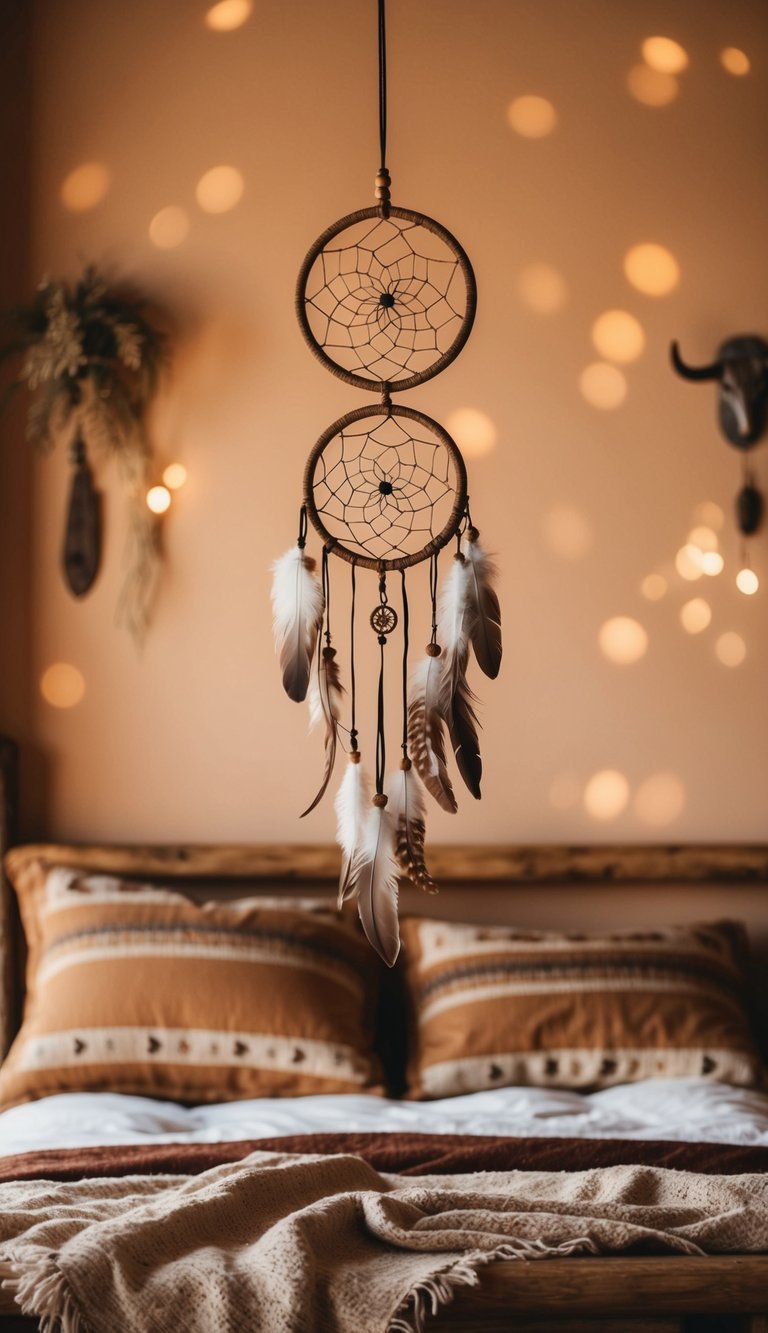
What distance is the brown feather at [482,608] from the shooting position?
1.56m

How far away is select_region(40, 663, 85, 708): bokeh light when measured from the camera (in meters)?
2.87

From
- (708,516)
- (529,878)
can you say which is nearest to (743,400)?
(708,516)

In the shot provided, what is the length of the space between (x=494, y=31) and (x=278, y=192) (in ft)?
2.12

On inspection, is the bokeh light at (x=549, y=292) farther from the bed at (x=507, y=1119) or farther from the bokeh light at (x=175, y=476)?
the bed at (x=507, y=1119)

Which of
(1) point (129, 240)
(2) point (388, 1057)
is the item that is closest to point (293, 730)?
(2) point (388, 1057)

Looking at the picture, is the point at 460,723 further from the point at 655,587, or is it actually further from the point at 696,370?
the point at 696,370

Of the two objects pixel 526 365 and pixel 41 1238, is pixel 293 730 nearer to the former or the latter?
pixel 526 365

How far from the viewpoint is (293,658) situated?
1562 mm

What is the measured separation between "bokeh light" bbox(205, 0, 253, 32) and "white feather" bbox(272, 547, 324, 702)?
1932 millimetres

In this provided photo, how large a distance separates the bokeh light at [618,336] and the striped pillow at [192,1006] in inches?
58.9

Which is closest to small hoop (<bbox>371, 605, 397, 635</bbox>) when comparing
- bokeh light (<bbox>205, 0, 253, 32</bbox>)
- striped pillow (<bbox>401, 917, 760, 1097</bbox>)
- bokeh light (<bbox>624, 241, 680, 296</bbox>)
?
striped pillow (<bbox>401, 917, 760, 1097</bbox>)

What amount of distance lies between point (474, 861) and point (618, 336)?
4.24 feet

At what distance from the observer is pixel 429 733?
1550 mm

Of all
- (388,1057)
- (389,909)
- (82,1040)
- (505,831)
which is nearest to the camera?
(389,909)
